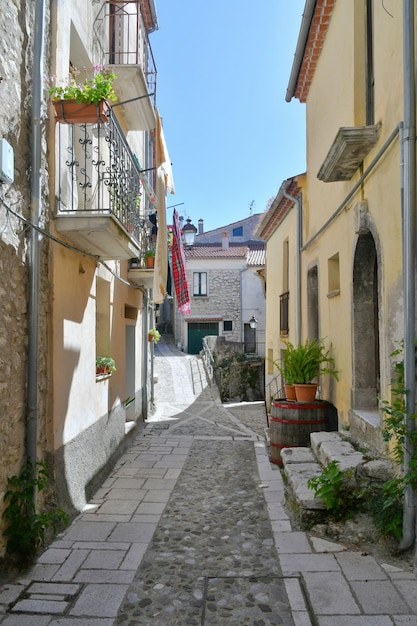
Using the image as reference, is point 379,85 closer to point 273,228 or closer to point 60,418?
point 60,418

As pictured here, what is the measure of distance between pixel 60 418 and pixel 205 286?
23.9m

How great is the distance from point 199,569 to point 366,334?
3.10m

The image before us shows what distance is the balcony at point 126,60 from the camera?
6676 mm

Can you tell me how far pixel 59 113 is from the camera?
14.4ft

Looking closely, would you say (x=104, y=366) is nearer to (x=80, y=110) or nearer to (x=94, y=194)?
(x=94, y=194)

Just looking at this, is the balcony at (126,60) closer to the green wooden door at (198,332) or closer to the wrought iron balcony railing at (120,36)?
the wrought iron balcony railing at (120,36)

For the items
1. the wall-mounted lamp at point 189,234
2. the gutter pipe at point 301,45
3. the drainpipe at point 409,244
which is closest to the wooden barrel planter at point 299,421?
the drainpipe at point 409,244

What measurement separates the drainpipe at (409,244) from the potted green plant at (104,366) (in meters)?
4.18

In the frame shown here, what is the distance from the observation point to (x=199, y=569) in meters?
3.65

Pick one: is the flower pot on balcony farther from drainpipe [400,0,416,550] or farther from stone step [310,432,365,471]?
stone step [310,432,365,471]

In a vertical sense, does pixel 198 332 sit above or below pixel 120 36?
below

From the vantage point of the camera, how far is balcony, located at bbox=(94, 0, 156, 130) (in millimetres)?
6676

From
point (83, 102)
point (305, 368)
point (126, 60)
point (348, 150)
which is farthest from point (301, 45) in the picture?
point (305, 368)

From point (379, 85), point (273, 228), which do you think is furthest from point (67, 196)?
point (273, 228)
